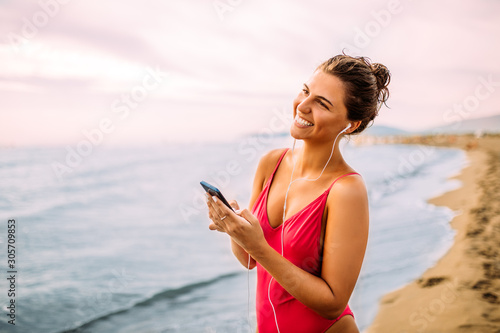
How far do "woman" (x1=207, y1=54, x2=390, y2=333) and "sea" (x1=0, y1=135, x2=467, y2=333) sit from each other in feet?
0.75

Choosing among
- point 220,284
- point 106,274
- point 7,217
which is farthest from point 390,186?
point 7,217

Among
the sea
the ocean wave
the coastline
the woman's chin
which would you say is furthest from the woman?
the ocean wave

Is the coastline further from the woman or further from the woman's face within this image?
the woman's face

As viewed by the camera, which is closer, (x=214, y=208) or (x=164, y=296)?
(x=214, y=208)

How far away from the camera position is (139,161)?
28.4m

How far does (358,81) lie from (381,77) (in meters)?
0.25

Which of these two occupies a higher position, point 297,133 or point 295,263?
point 297,133

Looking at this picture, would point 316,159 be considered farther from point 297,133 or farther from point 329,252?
point 329,252

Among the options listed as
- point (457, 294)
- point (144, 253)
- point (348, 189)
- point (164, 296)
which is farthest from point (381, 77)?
point (144, 253)

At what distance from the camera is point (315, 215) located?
176 centimetres

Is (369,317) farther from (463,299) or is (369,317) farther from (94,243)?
(94,243)

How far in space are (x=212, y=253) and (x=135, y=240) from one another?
277cm

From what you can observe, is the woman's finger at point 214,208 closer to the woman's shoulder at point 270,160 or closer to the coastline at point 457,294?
the woman's shoulder at point 270,160

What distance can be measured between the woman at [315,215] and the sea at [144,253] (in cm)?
23
